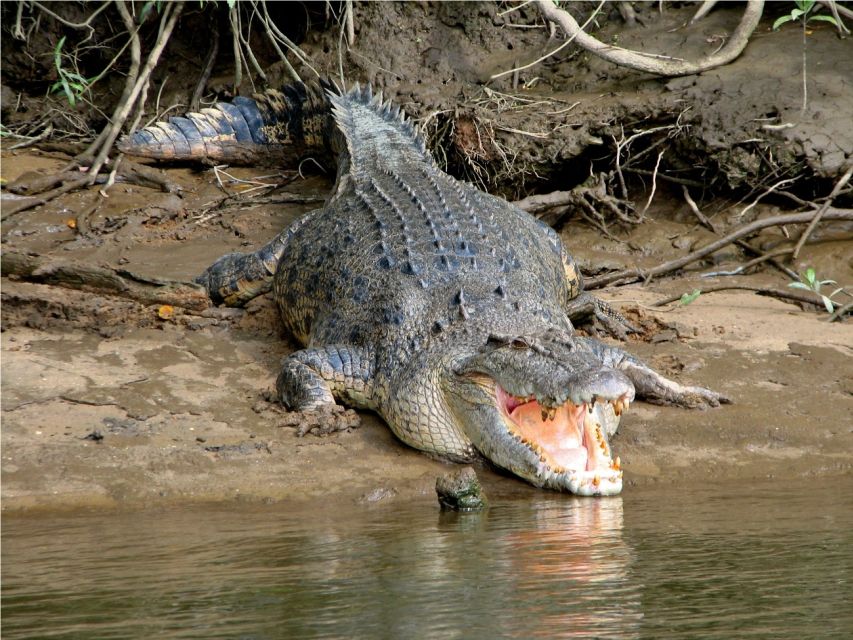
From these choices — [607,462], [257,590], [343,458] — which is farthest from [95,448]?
[607,462]

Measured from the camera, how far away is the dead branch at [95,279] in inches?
260

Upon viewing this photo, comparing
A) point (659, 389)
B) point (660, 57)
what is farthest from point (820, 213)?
point (659, 389)

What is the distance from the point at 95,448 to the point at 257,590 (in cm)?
196

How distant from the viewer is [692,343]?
21.6 feet

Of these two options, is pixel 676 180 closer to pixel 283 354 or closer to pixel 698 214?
pixel 698 214

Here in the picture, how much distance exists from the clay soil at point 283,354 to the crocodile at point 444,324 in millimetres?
171

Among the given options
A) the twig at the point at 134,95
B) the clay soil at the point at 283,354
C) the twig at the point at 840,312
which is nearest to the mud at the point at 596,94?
the clay soil at the point at 283,354

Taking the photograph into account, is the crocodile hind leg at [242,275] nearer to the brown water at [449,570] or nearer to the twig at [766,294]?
the twig at [766,294]

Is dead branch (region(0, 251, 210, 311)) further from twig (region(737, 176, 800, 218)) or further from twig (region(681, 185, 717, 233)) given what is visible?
twig (region(737, 176, 800, 218))

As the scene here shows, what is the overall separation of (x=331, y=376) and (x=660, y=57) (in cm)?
447

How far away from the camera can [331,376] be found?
18.7 ft

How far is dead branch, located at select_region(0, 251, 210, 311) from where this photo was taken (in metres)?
6.61

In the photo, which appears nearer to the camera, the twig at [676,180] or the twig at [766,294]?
the twig at [766,294]

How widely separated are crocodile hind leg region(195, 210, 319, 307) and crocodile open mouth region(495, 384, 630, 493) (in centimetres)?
254
